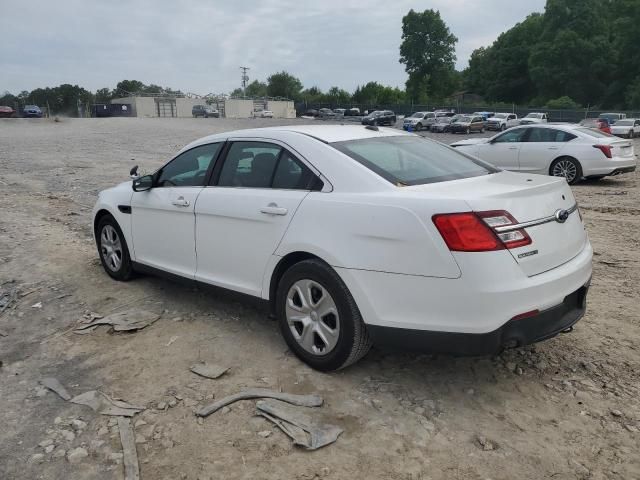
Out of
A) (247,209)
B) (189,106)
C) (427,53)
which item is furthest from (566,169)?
(427,53)

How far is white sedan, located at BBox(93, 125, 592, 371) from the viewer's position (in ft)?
9.78

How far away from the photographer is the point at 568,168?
12.4m

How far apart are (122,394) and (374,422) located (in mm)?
1579

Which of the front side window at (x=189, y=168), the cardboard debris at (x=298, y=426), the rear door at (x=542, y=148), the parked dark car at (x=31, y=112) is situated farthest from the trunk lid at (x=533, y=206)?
the parked dark car at (x=31, y=112)

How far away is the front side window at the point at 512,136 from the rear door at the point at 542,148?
0.16 meters

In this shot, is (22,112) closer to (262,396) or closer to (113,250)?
(113,250)

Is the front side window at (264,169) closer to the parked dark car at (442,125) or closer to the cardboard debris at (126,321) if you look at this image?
the cardboard debris at (126,321)

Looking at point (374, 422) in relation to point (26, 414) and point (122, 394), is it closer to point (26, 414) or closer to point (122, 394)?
point (122, 394)

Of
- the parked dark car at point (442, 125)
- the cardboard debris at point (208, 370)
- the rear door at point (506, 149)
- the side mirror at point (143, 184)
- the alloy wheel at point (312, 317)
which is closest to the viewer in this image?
the alloy wheel at point (312, 317)

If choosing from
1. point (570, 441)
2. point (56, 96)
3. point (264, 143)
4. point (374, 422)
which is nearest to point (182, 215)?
point (264, 143)

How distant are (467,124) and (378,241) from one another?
40870 mm

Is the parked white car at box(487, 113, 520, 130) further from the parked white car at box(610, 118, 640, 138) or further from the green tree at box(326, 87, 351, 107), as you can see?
the green tree at box(326, 87, 351, 107)

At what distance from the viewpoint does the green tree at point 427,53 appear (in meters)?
98.8

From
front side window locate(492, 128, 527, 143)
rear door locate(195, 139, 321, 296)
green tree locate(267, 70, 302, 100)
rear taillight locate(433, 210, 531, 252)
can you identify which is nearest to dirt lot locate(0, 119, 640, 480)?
rear door locate(195, 139, 321, 296)
